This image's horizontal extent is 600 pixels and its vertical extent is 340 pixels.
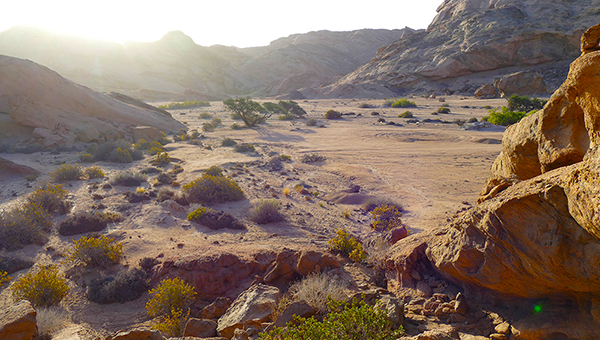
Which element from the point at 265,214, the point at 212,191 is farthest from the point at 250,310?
the point at 212,191

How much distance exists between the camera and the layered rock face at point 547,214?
96.3 inches

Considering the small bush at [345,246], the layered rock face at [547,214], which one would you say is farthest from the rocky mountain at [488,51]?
the layered rock face at [547,214]

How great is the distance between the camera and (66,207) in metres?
8.80

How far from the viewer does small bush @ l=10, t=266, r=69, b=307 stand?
4.93 metres

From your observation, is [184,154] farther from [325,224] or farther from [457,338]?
[457,338]

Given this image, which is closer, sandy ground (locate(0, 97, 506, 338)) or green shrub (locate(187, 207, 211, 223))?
sandy ground (locate(0, 97, 506, 338))

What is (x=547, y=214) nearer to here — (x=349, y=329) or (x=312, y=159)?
(x=349, y=329)

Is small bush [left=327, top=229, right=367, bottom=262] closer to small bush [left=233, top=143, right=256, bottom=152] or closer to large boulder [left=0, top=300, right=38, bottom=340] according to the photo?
large boulder [left=0, top=300, right=38, bottom=340]

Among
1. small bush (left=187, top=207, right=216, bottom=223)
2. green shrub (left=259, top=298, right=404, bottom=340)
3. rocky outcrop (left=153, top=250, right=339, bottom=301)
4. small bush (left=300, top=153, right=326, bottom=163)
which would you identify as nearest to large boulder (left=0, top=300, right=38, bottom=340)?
rocky outcrop (left=153, top=250, right=339, bottom=301)

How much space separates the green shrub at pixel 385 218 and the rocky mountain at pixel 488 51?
33227 mm

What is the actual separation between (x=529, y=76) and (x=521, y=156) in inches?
1403

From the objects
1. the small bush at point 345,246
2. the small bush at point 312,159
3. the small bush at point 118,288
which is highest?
the small bush at point 312,159

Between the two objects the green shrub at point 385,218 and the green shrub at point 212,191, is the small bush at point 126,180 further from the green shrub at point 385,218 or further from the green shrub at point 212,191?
the green shrub at point 385,218

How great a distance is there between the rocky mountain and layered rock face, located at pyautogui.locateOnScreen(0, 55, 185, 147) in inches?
1294
